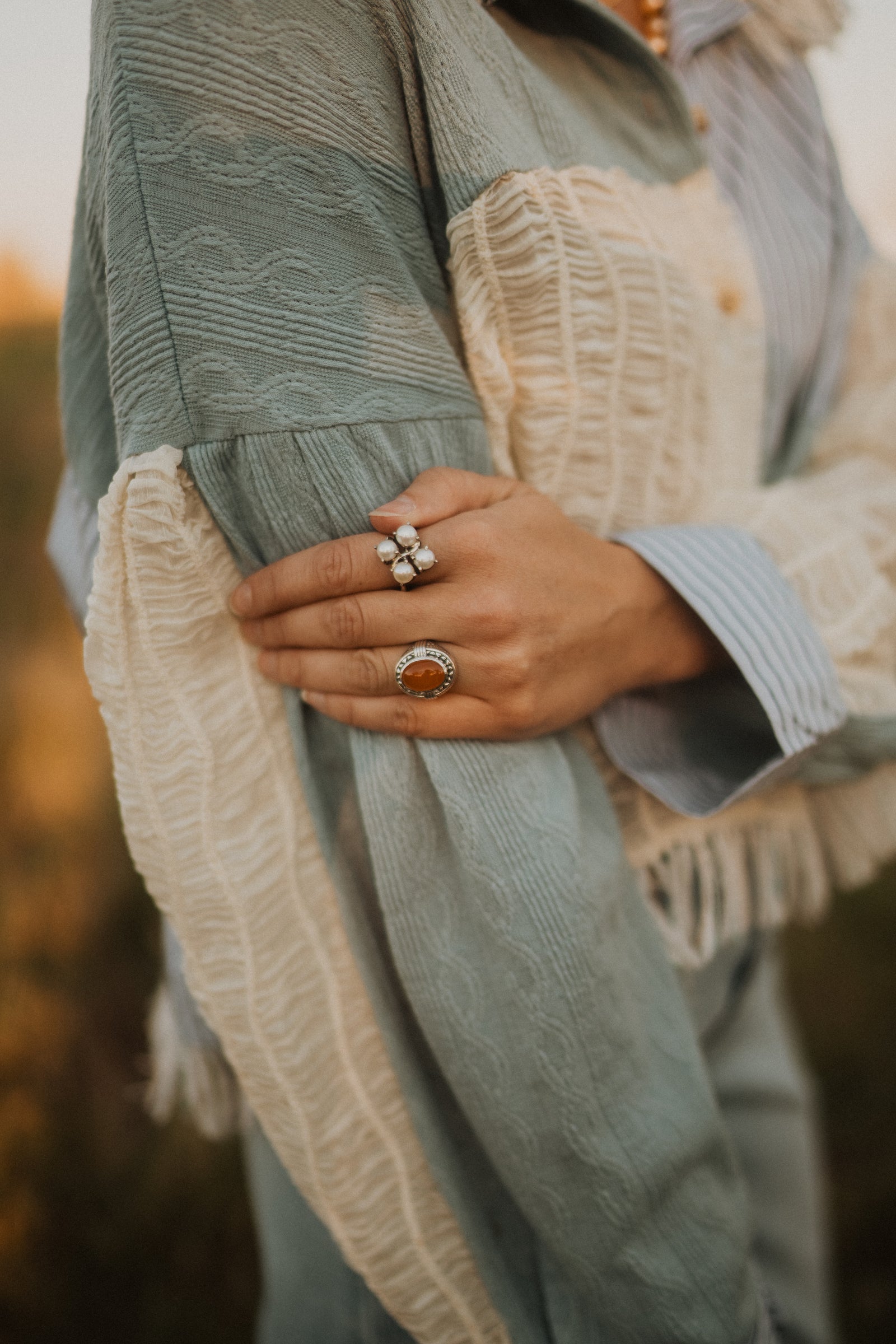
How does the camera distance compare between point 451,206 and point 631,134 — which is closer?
point 451,206

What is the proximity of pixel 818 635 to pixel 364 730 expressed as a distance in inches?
17.8

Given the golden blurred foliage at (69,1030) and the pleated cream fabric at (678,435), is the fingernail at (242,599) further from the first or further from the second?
the golden blurred foliage at (69,1030)

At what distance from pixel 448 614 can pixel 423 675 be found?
0.05 m

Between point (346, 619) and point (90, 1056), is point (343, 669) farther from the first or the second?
point (90, 1056)

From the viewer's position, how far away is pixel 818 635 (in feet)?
2.43

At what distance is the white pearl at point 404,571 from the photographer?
55 centimetres

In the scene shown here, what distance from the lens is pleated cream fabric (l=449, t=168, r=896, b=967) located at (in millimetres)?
617

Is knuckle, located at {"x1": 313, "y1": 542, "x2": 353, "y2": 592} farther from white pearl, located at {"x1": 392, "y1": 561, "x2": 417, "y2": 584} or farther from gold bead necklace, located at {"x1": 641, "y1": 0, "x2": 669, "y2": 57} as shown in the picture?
gold bead necklace, located at {"x1": 641, "y1": 0, "x2": 669, "y2": 57}

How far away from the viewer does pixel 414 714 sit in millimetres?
584

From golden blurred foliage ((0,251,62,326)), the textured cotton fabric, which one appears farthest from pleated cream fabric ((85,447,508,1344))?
golden blurred foliage ((0,251,62,326))

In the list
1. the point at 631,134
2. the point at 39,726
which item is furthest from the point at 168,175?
the point at 39,726

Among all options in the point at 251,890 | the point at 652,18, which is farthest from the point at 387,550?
the point at 652,18

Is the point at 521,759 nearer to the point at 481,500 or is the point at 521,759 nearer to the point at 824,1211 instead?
the point at 481,500

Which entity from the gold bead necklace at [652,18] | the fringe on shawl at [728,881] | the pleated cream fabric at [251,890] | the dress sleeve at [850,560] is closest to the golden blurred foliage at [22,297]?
the gold bead necklace at [652,18]
